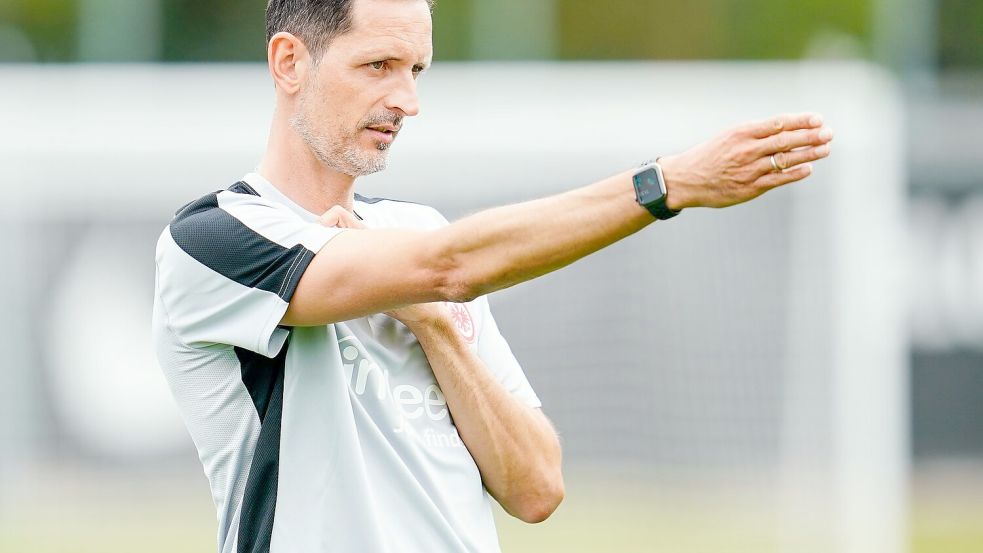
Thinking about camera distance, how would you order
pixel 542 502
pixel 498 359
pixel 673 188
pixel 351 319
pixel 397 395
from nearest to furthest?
pixel 673 188 → pixel 351 319 → pixel 397 395 → pixel 542 502 → pixel 498 359

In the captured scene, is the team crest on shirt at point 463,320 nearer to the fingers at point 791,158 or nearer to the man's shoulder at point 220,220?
the man's shoulder at point 220,220

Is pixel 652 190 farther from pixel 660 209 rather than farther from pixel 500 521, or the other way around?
pixel 500 521

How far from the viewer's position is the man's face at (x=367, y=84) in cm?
321

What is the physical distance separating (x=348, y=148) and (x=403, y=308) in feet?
1.46

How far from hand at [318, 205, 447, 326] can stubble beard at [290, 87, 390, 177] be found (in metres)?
0.17

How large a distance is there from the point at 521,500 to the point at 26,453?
7.08 m

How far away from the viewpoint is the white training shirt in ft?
9.72

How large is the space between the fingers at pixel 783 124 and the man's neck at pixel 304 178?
1144 millimetres

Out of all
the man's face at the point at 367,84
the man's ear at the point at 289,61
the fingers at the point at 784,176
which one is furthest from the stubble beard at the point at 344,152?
the fingers at the point at 784,176

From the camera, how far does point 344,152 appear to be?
10.7ft

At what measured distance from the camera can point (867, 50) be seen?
51.6 ft

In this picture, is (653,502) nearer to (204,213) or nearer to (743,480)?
(743,480)

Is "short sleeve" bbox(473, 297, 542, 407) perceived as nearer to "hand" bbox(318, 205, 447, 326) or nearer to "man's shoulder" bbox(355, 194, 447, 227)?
"man's shoulder" bbox(355, 194, 447, 227)

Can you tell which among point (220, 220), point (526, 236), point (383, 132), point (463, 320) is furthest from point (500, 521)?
point (526, 236)
